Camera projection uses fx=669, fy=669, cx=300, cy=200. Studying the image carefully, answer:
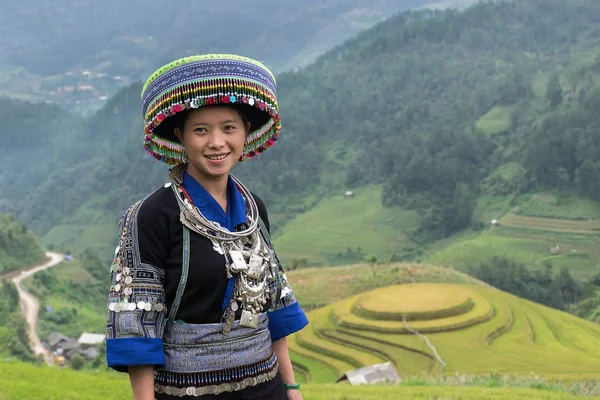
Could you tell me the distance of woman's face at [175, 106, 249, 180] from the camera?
2127 millimetres

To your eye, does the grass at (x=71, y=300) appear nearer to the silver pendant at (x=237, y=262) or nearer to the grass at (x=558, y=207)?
the silver pendant at (x=237, y=262)

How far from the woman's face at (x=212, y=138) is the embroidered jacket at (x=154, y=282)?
12 centimetres

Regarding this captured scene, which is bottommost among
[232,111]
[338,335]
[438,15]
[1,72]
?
[338,335]

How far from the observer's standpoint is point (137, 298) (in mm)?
1992

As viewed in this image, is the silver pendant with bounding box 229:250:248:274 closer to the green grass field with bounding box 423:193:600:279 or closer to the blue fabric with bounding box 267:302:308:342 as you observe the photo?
the blue fabric with bounding box 267:302:308:342

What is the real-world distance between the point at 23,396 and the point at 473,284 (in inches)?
890

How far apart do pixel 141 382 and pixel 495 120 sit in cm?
7333

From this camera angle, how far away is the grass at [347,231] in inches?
2012

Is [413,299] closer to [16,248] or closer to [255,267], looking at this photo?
[255,267]

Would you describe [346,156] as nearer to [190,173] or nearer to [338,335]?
[338,335]

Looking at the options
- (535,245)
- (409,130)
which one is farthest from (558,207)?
(409,130)

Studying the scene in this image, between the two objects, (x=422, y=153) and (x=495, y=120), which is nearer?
(x=422, y=153)

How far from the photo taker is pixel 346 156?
3004 inches

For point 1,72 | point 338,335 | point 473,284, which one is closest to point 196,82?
point 338,335
